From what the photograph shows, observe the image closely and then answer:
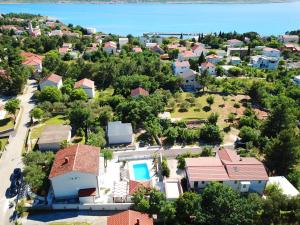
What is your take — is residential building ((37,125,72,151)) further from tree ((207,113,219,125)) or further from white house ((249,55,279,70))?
white house ((249,55,279,70))

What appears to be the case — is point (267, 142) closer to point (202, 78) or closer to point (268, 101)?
point (268, 101)

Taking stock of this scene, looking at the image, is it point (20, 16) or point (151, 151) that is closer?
point (151, 151)

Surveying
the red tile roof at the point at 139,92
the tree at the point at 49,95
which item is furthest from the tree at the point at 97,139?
the tree at the point at 49,95

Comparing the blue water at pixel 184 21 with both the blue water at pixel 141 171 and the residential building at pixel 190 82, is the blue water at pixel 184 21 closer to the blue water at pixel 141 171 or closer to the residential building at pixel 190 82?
the residential building at pixel 190 82

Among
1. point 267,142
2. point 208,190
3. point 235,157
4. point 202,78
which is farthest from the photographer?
point 202,78

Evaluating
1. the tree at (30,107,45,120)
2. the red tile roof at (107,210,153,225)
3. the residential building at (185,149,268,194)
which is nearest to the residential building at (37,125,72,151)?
the tree at (30,107,45,120)

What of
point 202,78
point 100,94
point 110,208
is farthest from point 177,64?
point 110,208
